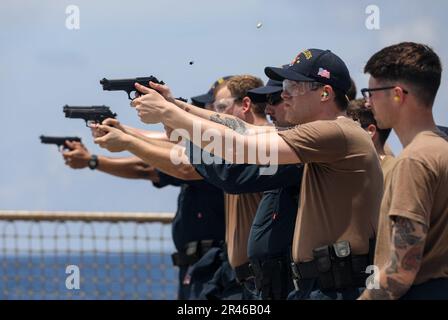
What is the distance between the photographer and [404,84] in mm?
5457

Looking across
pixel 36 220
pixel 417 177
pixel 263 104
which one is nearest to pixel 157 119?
pixel 417 177

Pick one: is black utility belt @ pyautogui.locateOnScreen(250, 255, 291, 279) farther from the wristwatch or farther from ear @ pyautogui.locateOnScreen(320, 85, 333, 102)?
the wristwatch

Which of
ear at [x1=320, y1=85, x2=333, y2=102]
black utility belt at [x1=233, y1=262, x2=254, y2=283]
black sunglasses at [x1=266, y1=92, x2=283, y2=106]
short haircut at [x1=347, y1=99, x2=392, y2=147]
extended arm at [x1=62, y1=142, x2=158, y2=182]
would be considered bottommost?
black utility belt at [x1=233, y1=262, x2=254, y2=283]

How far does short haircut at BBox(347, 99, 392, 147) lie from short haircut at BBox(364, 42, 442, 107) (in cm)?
228

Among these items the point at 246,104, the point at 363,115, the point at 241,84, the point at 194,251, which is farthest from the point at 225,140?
the point at 194,251

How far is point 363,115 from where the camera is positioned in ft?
25.9

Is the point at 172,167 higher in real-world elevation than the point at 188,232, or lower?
higher

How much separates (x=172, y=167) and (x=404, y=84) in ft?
10.4

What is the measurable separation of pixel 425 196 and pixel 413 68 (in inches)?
25.4

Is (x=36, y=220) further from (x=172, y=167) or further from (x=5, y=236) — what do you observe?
(x=172, y=167)

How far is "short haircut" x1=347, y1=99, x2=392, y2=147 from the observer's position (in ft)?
25.8

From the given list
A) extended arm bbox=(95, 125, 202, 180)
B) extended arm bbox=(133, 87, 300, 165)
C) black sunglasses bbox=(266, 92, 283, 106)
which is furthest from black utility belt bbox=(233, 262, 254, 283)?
extended arm bbox=(133, 87, 300, 165)

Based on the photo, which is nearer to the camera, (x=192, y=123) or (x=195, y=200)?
(x=192, y=123)
